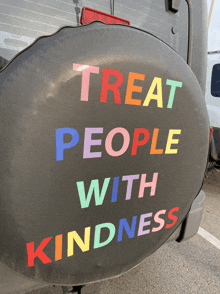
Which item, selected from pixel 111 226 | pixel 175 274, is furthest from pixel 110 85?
pixel 175 274

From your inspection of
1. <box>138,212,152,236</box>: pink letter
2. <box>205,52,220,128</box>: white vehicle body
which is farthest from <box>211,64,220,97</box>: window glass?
<box>138,212,152,236</box>: pink letter

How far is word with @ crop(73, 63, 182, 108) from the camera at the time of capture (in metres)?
0.76

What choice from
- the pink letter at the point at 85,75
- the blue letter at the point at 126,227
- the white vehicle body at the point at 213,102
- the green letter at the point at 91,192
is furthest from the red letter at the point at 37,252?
the white vehicle body at the point at 213,102

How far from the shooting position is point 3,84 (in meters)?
0.69

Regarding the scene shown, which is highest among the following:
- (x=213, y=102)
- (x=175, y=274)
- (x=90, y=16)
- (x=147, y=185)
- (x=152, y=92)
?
(x=90, y=16)

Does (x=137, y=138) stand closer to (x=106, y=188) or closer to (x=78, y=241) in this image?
(x=106, y=188)

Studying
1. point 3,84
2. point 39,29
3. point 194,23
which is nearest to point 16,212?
point 3,84

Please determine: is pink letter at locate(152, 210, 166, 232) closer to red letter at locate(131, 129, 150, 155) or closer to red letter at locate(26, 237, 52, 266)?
red letter at locate(131, 129, 150, 155)

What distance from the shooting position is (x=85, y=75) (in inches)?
29.6

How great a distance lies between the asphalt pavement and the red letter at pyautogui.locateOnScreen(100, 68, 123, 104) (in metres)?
1.14

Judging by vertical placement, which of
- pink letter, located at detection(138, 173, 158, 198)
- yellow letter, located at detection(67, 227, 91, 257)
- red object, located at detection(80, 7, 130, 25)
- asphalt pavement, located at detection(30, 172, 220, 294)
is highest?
red object, located at detection(80, 7, 130, 25)

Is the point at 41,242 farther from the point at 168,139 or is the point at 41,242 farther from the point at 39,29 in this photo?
the point at 39,29

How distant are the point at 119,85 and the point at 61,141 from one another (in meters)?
0.28

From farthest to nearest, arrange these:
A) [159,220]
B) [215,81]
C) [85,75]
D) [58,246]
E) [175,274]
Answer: [215,81] < [175,274] < [159,220] < [58,246] < [85,75]
